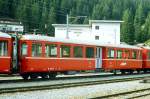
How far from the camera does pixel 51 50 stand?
26.6 metres

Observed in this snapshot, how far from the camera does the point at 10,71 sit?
23.4 metres

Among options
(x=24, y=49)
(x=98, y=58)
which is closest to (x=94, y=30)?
(x=98, y=58)

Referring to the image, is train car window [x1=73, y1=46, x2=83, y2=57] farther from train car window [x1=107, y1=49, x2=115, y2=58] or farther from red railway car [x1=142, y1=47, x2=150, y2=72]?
red railway car [x1=142, y1=47, x2=150, y2=72]

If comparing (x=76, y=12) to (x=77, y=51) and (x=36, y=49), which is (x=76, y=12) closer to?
(x=77, y=51)

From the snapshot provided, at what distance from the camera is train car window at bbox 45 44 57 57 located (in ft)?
85.9

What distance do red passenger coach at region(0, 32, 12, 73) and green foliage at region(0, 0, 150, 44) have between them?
75.3 meters

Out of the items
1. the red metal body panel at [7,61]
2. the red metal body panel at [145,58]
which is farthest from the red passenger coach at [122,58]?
the red metal body panel at [7,61]

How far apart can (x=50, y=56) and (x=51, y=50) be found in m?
0.41

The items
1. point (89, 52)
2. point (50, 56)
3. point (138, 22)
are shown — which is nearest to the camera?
point (50, 56)

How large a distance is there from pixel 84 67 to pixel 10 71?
27.5ft

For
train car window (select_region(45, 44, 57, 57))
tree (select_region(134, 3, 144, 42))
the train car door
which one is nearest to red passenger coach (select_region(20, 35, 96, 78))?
train car window (select_region(45, 44, 57, 57))

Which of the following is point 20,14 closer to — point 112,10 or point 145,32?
point 145,32

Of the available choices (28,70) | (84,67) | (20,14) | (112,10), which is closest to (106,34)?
(20,14)

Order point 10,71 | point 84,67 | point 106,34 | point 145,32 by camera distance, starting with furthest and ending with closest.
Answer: point 145,32 < point 106,34 < point 84,67 < point 10,71
